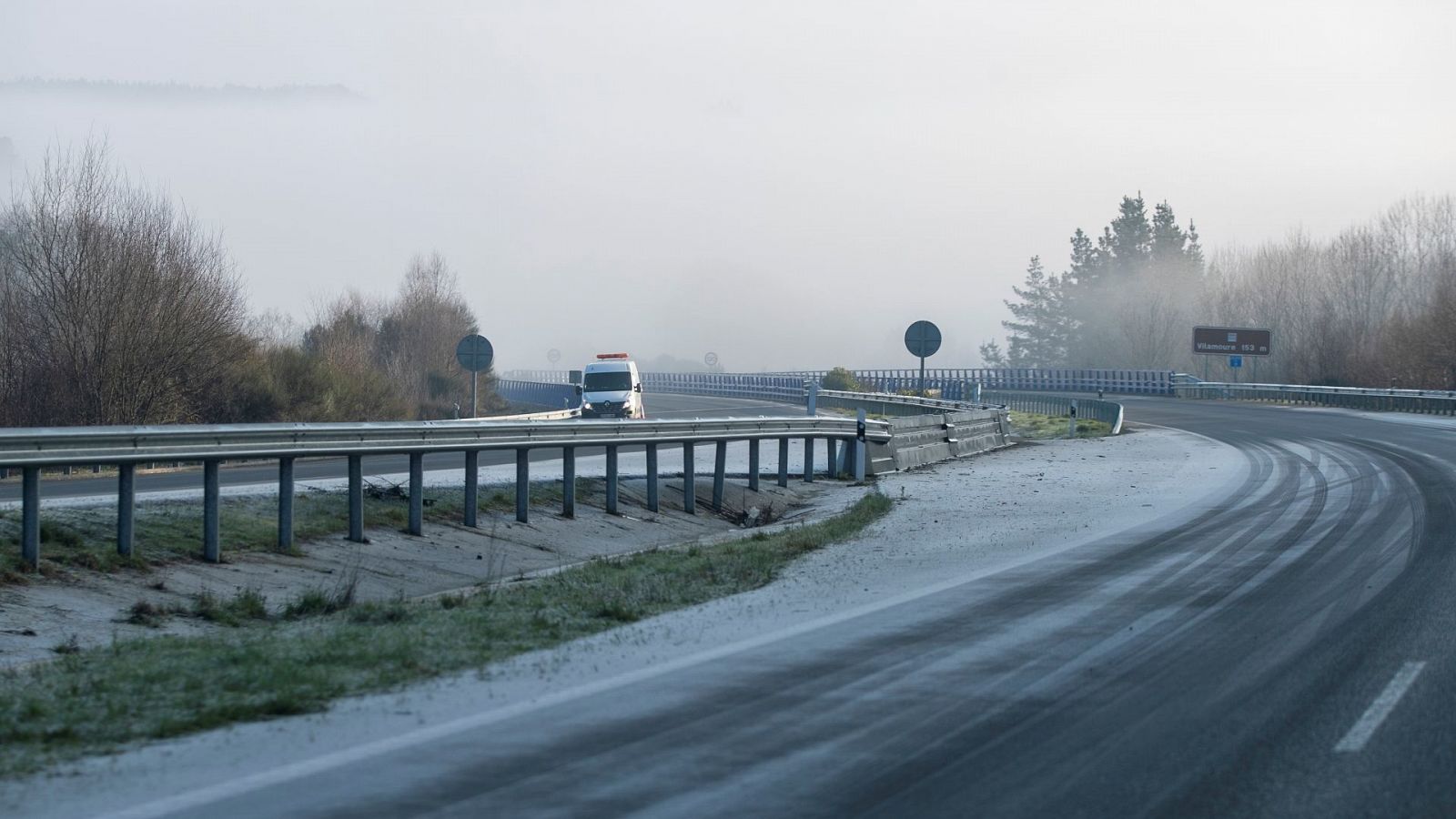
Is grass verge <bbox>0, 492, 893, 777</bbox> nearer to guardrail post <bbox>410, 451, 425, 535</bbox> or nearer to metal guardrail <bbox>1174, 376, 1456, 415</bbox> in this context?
guardrail post <bbox>410, 451, 425, 535</bbox>

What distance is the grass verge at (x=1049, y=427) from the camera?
42.5m

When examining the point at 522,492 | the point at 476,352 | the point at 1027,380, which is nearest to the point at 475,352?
the point at 476,352

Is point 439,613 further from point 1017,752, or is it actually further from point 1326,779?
point 1326,779

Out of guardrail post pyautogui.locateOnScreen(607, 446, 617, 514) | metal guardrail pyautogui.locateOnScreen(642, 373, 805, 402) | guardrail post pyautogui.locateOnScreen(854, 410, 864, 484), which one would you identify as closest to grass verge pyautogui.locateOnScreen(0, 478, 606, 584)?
guardrail post pyautogui.locateOnScreen(607, 446, 617, 514)

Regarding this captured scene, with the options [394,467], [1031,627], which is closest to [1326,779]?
[1031,627]

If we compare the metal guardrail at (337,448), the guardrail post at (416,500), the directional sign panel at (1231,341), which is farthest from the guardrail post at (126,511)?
the directional sign panel at (1231,341)

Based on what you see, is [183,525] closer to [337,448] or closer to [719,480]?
[337,448]

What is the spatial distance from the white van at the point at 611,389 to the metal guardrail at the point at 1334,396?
30000 millimetres

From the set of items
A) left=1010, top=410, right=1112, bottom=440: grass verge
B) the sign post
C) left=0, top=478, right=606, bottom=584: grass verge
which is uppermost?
the sign post

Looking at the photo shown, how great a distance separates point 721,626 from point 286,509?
629 cm

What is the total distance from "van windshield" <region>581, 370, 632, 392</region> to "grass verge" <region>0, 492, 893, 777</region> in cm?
3177

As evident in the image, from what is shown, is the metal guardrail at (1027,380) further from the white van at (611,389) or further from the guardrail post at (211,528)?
the guardrail post at (211,528)

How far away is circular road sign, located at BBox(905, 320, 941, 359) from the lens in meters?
31.0

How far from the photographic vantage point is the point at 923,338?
31219 millimetres
